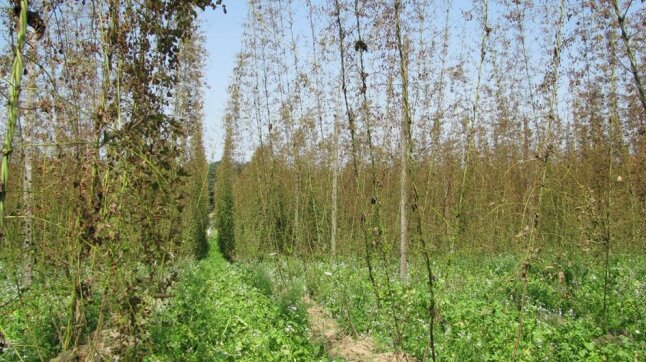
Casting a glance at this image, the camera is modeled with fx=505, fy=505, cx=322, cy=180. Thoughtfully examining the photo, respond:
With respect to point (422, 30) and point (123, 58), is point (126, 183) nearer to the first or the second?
point (123, 58)

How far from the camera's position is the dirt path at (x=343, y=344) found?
4.90 metres

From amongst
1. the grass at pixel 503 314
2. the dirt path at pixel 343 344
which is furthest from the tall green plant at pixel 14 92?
the dirt path at pixel 343 344

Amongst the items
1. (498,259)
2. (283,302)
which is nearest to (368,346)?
(283,302)

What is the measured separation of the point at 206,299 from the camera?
6.54 metres

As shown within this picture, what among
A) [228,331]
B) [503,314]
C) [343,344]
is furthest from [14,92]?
[503,314]

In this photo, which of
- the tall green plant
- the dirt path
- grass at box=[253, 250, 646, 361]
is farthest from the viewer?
the dirt path

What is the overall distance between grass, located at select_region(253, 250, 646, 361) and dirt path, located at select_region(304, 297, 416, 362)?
128 mm

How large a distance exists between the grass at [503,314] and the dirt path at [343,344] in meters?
0.13

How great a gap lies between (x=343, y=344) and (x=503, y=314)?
171 cm

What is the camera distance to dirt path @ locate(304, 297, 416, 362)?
490cm

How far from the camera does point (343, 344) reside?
18.0 ft

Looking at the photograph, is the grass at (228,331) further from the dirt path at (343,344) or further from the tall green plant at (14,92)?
the tall green plant at (14,92)

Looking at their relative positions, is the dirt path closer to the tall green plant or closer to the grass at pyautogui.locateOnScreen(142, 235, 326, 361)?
the grass at pyautogui.locateOnScreen(142, 235, 326, 361)

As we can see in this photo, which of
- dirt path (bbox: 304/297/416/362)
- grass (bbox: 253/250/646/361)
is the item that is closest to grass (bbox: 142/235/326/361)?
dirt path (bbox: 304/297/416/362)
